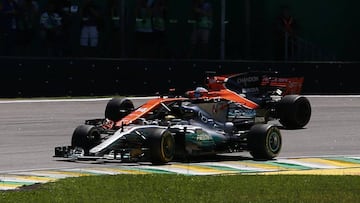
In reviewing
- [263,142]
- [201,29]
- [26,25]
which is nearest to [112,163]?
[263,142]

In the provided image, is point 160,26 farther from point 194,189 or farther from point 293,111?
point 194,189

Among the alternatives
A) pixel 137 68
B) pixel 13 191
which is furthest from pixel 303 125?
pixel 13 191

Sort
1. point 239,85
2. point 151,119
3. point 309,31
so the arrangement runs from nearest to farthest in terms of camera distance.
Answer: point 151,119
point 239,85
point 309,31

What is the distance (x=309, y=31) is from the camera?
3112 cm

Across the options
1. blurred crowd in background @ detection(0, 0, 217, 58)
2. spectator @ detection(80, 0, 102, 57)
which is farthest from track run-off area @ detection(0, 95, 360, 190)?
spectator @ detection(80, 0, 102, 57)

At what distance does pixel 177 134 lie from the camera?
559 inches

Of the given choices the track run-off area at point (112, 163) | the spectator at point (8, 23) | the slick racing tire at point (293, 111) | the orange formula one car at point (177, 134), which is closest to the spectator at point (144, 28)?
the track run-off area at point (112, 163)

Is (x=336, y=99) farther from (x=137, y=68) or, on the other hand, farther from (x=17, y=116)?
(x=17, y=116)

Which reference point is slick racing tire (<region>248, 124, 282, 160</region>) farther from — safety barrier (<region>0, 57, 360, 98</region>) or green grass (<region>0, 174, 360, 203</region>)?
safety barrier (<region>0, 57, 360, 98</region>)

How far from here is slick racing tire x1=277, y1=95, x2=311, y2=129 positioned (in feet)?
60.2

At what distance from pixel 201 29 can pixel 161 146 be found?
13801mm

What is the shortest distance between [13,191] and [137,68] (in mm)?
14292

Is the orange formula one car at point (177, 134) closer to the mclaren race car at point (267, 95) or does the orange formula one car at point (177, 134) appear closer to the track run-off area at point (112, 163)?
the track run-off area at point (112, 163)

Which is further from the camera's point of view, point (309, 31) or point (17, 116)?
point (309, 31)
